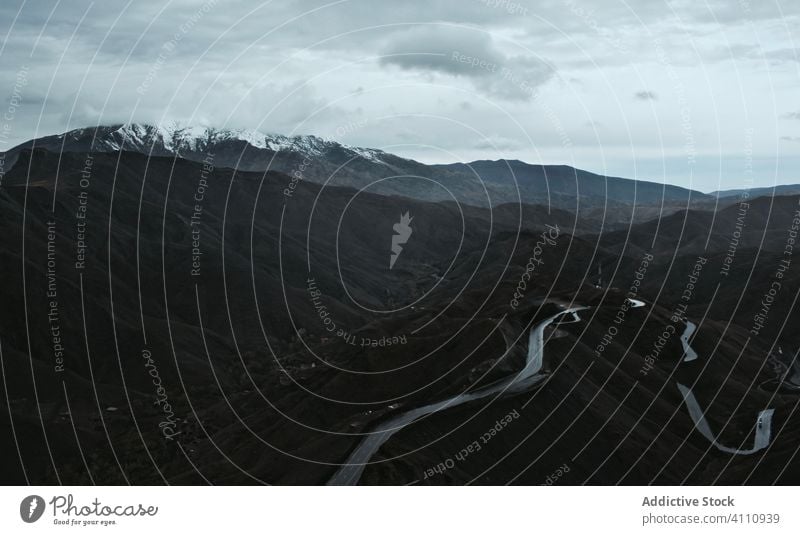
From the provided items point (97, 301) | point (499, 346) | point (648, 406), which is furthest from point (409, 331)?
point (97, 301)

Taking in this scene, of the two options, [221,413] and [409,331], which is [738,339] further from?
[221,413]

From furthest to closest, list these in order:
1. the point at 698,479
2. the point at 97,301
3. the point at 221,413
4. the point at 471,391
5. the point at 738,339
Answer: the point at 97,301
the point at 738,339
the point at 221,413
the point at 698,479
the point at 471,391

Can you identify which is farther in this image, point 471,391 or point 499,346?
point 499,346

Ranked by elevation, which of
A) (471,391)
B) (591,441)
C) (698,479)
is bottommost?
(698,479)

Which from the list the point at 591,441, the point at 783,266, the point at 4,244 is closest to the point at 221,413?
the point at 591,441

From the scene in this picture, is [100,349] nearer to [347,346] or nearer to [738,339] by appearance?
[347,346]

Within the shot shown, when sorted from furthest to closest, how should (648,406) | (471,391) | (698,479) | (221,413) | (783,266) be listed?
1. (783,266)
2. (221,413)
3. (648,406)
4. (698,479)
5. (471,391)

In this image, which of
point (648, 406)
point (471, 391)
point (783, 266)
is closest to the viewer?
point (471, 391)

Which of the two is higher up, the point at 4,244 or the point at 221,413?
the point at 4,244

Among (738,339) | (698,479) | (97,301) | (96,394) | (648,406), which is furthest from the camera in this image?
(97,301)
